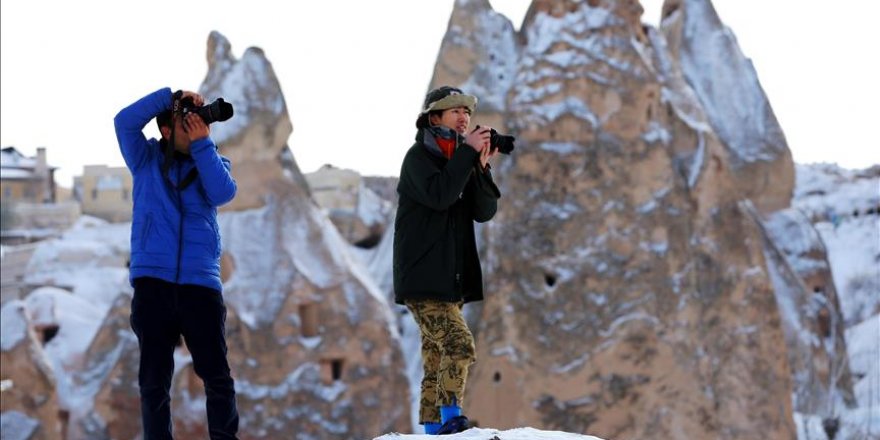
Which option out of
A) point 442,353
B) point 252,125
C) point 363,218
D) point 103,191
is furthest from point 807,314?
point 103,191

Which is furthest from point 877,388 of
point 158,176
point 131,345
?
point 158,176

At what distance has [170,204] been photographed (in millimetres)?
3707

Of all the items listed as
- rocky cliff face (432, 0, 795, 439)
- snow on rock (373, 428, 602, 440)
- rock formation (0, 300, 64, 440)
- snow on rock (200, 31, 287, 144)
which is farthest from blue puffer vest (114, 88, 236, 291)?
rock formation (0, 300, 64, 440)

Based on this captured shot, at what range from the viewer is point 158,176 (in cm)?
375

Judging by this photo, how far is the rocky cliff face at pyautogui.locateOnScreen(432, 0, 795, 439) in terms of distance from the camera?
39.1 ft

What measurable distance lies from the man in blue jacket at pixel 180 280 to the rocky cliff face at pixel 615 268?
815 centimetres

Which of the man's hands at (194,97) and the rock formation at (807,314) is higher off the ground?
the man's hands at (194,97)

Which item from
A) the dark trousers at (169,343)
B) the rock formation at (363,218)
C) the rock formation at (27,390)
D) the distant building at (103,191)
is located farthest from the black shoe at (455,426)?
the distant building at (103,191)

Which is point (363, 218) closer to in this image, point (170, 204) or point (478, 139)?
point (478, 139)

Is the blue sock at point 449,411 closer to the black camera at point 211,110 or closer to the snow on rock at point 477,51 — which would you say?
the black camera at point 211,110

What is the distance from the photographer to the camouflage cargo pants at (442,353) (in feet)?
12.9

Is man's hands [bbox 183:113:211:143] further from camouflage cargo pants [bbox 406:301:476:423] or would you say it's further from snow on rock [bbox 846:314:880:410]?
snow on rock [bbox 846:314:880:410]

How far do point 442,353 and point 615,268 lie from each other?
27.2ft

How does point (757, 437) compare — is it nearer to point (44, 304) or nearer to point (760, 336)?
point (760, 336)
